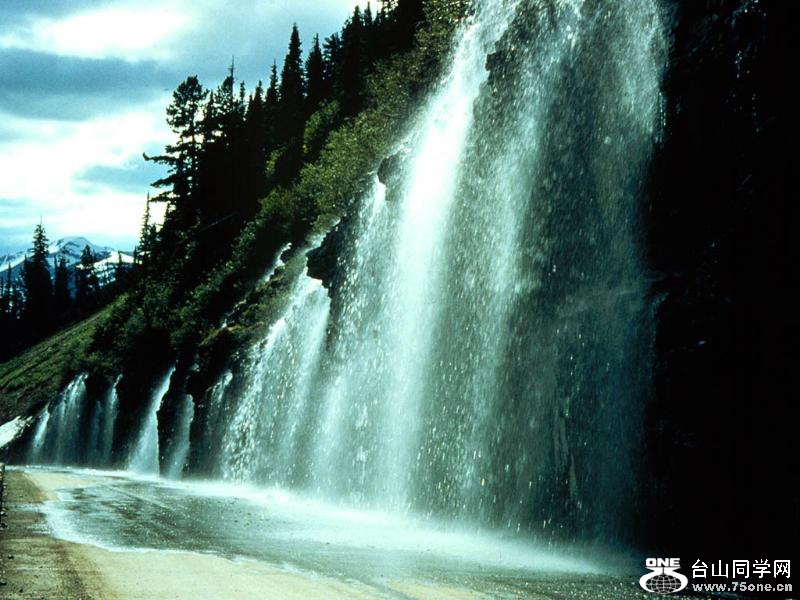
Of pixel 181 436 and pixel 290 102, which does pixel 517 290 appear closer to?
pixel 181 436

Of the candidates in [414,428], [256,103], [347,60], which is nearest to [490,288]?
[414,428]

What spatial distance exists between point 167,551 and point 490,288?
10.3 metres

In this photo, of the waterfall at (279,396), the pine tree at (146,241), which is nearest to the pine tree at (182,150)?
the pine tree at (146,241)

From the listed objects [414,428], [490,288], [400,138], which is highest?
[400,138]

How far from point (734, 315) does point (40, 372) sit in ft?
379

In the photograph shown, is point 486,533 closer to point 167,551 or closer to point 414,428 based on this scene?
point 414,428

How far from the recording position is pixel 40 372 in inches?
4530

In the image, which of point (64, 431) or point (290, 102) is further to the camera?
point (290, 102)

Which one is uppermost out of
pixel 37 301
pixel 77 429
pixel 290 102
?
pixel 290 102

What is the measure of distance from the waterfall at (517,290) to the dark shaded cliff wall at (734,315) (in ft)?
5.21

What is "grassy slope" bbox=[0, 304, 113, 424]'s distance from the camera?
9910cm

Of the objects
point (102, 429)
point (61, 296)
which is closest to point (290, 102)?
point (102, 429)

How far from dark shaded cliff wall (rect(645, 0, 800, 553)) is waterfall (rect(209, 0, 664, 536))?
1588 mm

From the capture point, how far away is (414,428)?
2186cm
